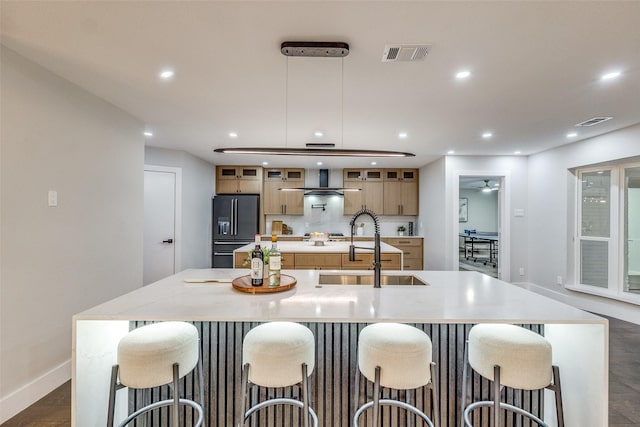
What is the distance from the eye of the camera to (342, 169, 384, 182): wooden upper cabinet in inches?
255

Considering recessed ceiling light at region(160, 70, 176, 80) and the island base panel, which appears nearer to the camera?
the island base panel

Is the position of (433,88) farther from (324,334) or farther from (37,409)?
(37,409)

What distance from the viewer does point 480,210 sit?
33.4 feet

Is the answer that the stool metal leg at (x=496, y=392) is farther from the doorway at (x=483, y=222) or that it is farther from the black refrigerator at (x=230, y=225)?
the black refrigerator at (x=230, y=225)

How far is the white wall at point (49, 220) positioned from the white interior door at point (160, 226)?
5.55 feet

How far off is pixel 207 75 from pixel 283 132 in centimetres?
156

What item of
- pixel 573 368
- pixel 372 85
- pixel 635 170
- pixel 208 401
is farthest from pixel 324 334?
pixel 635 170

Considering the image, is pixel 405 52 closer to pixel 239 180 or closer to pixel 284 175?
pixel 284 175

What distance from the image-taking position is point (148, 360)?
4.25 feet

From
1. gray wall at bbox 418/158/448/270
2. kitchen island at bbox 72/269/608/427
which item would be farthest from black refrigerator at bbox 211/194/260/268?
kitchen island at bbox 72/269/608/427

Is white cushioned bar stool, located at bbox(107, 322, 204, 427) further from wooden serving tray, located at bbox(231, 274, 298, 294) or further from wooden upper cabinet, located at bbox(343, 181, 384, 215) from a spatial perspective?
wooden upper cabinet, located at bbox(343, 181, 384, 215)

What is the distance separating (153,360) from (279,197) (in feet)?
17.1

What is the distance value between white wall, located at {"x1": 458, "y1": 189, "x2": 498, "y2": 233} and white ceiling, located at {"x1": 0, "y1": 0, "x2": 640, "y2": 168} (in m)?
7.06

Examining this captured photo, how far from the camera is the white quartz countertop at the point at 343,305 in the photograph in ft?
4.43
